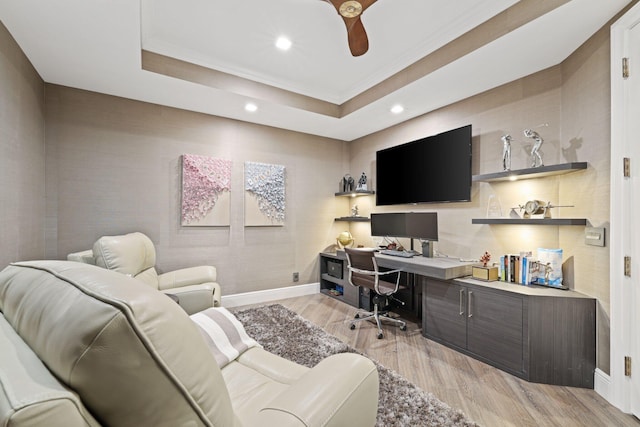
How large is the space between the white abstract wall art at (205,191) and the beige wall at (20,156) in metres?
1.29

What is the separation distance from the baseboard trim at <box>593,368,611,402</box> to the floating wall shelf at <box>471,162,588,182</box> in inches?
57.6

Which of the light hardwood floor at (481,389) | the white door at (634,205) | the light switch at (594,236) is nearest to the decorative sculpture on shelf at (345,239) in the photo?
the light hardwood floor at (481,389)

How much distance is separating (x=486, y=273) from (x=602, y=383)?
1.00 metres

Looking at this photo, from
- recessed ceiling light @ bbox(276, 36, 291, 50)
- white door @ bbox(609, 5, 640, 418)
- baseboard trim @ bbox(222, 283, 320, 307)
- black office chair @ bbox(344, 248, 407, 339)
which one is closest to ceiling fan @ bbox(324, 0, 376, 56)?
recessed ceiling light @ bbox(276, 36, 291, 50)

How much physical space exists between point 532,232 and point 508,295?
0.75 m

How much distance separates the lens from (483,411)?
1.89 meters

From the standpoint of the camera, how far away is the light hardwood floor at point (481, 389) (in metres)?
1.83

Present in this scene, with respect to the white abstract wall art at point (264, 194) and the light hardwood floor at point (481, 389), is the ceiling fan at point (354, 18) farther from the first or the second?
the light hardwood floor at point (481, 389)

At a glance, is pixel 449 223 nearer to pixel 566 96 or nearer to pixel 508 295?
pixel 508 295

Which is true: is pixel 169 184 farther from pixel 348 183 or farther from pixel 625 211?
pixel 625 211

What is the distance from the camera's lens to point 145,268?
9.91 ft

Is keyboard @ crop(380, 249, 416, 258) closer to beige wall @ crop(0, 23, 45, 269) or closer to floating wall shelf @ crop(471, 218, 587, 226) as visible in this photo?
floating wall shelf @ crop(471, 218, 587, 226)

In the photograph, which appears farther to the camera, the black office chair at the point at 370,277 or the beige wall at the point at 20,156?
the black office chair at the point at 370,277

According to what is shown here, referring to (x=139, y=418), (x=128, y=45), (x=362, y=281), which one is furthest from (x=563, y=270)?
(x=128, y=45)
